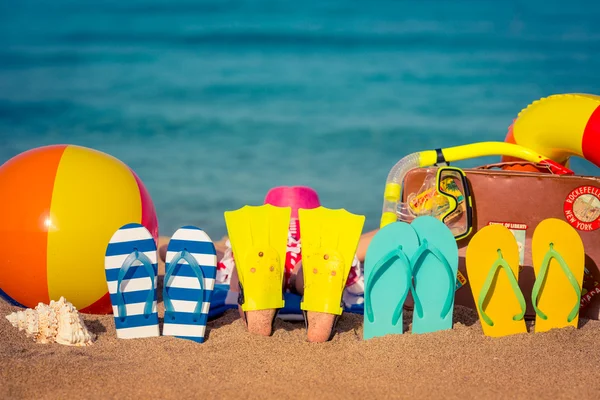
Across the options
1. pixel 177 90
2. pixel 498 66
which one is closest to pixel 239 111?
pixel 177 90

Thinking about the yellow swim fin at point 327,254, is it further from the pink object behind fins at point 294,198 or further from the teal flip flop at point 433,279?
the pink object behind fins at point 294,198

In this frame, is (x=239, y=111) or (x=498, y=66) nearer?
(x=239, y=111)

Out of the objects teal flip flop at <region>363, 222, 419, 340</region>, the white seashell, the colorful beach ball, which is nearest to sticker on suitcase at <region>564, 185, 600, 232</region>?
teal flip flop at <region>363, 222, 419, 340</region>

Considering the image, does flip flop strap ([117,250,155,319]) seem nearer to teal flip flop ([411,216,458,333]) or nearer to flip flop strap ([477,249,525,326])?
teal flip flop ([411,216,458,333])

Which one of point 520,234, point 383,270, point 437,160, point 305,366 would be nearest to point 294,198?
point 437,160

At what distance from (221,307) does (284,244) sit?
0.63 metres

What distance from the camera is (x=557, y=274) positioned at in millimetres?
4113

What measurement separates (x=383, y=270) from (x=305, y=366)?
0.70 metres

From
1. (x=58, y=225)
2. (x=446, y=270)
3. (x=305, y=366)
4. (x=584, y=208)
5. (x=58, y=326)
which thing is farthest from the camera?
(x=584, y=208)

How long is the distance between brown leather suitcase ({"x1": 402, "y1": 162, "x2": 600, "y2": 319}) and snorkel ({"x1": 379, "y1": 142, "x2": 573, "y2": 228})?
31 centimetres

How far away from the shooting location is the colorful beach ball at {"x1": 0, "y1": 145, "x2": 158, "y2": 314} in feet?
14.2

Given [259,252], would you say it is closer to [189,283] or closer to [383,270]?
[189,283]

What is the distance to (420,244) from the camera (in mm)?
4094

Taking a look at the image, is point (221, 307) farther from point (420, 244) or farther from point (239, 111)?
point (239, 111)
